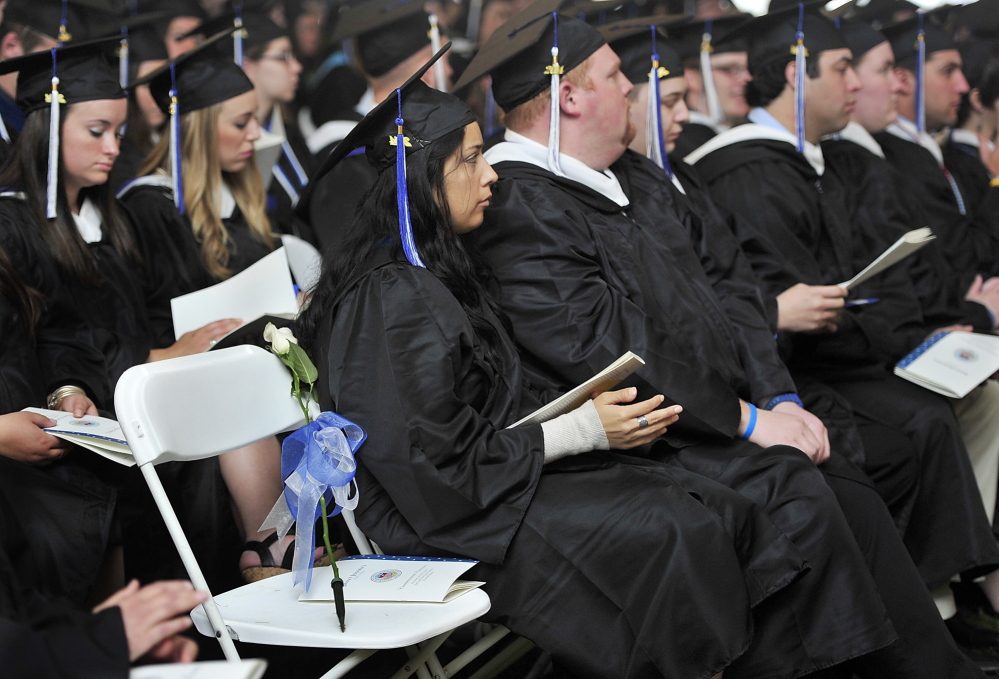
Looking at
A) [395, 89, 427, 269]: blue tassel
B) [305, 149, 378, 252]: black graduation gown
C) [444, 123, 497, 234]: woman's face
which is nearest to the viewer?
[395, 89, 427, 269]: blue tassel

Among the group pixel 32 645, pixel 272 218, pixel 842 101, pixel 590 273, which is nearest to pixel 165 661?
pixel 32 645

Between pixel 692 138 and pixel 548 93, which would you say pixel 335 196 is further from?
pixel 692 138

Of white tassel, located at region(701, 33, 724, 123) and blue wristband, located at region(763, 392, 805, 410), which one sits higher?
white tassel, located at region(701, 33, 724, 123)

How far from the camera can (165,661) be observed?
4.76ft

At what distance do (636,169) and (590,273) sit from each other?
28.0 inches

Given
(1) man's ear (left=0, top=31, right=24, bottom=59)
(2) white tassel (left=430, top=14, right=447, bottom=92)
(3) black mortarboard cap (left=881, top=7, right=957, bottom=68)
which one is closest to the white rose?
(2) white tassel (left=430, top=14, right=447, bottom=92)

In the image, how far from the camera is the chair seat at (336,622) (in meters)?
1.72

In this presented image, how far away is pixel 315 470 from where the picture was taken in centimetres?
195

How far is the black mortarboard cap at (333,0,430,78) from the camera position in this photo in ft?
13.1

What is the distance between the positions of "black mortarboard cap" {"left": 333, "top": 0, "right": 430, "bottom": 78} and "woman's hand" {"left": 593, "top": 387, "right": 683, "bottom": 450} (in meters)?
2.26

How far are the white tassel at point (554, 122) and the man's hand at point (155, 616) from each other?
5.71ft

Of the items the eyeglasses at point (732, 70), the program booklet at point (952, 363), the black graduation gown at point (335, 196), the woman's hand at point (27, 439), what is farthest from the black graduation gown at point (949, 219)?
the woman's hand at point (27, 439)

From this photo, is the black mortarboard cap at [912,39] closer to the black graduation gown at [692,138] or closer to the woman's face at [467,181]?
the black graduation gown at [692,138]

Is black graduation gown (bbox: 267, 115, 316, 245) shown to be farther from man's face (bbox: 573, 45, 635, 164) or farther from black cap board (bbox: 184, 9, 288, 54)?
man's face (bbox: 573, 45, 635, 164)
